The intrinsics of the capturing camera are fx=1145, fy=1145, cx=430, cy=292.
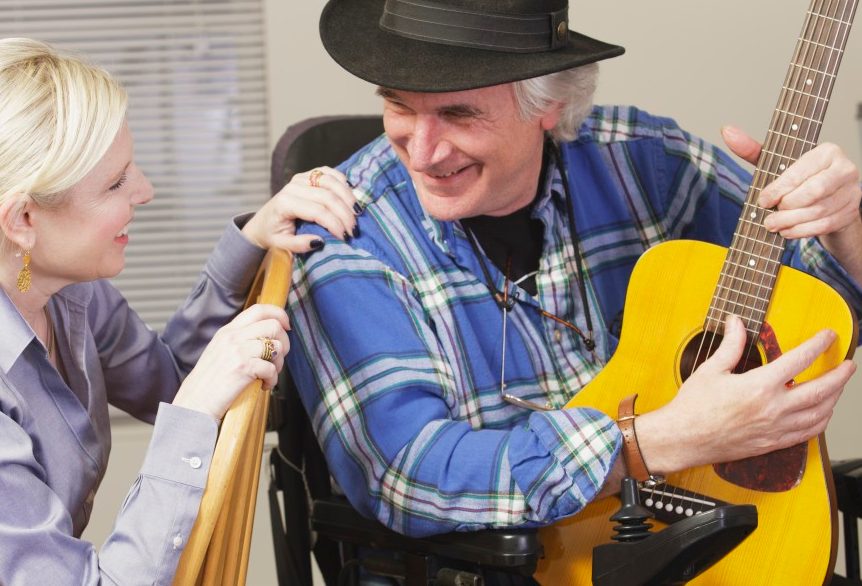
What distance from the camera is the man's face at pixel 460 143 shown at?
1.60m

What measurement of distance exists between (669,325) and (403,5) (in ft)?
1.88

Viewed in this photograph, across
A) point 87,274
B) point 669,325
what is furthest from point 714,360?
point 87,274

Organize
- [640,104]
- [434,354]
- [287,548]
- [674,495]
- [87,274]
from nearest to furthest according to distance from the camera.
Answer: [87,274] → [674,495] → [434,354] → [287,548] → [640,104]

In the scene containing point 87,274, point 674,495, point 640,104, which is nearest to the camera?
point 87,274

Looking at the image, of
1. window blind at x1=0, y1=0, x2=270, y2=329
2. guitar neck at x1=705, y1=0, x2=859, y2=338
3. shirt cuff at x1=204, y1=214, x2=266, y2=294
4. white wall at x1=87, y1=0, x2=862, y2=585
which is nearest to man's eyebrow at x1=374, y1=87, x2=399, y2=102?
shirt cuff at x1=204, y1=214, x2=266, y2=294

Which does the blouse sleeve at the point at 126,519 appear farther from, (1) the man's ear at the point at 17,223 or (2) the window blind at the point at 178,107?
(2) the window blind at the point at 178,107

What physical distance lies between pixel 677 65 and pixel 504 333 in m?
1.53

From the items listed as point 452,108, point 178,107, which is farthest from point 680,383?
point 178,107

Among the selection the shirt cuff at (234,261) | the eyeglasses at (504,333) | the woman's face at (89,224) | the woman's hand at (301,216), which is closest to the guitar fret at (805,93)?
the eyeglasses at (504,333)

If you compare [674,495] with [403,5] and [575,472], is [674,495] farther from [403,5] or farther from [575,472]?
[403,5]

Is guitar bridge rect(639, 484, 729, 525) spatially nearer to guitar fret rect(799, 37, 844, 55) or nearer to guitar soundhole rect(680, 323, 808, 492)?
guitar soundhole rect(680, 323, 808, 492)

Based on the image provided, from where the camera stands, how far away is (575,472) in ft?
4.67

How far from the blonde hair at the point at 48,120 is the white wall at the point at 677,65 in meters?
1.66

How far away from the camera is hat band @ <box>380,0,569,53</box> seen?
61.2 inches
